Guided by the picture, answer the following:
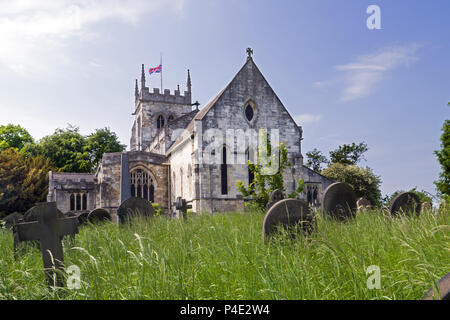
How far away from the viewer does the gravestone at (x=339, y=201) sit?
312 inches

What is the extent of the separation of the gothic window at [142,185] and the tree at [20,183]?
9.82 m

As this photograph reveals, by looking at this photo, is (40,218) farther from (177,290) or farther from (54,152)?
(54,152)

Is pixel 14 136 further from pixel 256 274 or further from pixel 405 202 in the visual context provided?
pixel 256 274

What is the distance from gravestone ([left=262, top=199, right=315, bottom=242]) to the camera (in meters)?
5.38

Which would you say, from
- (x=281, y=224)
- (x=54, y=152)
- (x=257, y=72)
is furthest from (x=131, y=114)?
(x=281, y=224)

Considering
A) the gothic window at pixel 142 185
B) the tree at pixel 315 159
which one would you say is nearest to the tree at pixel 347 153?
the tree at pixel 315 159

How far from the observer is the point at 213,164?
2025 cm

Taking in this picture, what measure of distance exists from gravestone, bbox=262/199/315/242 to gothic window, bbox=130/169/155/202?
19939 mm

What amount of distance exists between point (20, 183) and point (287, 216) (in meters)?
29.4

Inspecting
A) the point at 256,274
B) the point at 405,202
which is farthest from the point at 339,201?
the point at 256,274

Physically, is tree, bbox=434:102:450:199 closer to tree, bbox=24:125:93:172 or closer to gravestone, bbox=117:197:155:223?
gravestone, bbox=117:197:155:223

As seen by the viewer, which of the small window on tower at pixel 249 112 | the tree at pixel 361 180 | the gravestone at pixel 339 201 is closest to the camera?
the gravestone at pixel 339 201

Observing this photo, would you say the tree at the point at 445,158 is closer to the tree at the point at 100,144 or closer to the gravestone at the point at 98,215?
the gravestone at the point at 98,215

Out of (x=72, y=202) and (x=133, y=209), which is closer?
(x=133, y=209)
